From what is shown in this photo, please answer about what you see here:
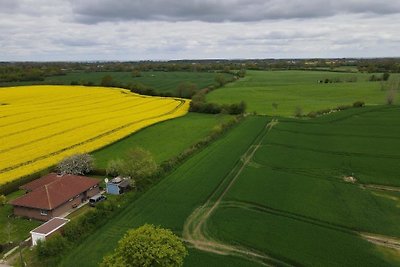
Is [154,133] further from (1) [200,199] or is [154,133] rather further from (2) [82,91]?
(2) [82,91]

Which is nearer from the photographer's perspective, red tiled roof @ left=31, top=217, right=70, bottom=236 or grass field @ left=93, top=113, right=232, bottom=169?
red tiled roof @ left=31, top=217, right=70, bottom=236

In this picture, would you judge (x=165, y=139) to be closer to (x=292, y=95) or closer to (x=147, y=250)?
(x=147, y=250)

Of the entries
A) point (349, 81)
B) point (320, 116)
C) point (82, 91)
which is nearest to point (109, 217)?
point (320, 116)

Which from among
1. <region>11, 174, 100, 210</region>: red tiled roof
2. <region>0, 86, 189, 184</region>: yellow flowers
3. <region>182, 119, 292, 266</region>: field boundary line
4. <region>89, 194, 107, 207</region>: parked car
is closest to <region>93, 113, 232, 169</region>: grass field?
<region>0, 86, 189, 184</region>: yellow flowers

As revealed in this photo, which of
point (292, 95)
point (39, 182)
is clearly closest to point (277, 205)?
point (39, 182)

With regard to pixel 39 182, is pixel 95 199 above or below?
below

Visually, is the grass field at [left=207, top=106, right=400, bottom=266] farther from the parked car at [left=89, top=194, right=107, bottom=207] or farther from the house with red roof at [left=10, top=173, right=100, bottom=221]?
the house with red roof at [left=10, top=173, right=100, bottom=221]
